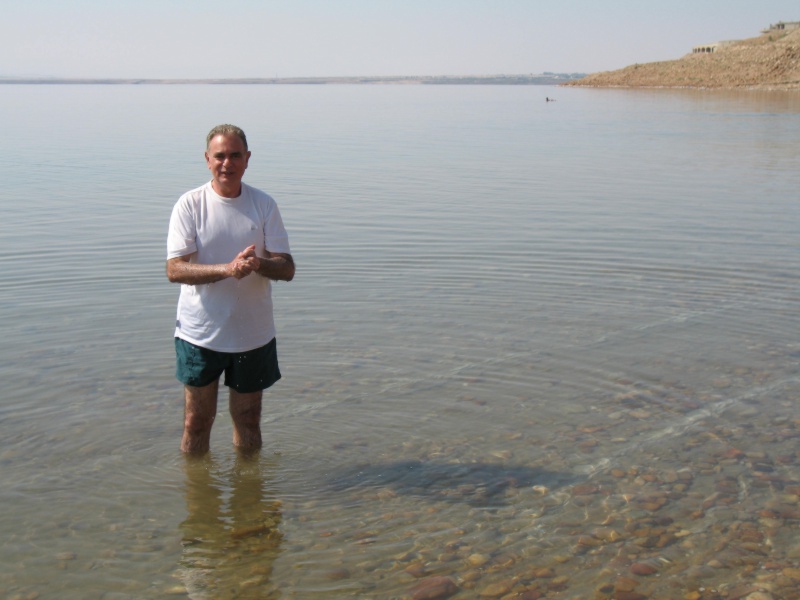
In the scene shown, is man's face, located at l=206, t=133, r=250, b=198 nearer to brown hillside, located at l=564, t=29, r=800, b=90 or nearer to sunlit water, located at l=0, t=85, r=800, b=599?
sunlit water, located at l=0, t=85, r=800, b=599

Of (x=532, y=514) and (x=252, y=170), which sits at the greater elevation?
(x=252, y=170)

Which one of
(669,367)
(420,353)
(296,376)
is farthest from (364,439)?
(669,367)

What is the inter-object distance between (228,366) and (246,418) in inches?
22.4

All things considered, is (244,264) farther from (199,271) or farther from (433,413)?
(433,413)

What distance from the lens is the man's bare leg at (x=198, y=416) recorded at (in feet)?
19.8

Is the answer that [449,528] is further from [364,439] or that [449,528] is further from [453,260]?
[453,260]

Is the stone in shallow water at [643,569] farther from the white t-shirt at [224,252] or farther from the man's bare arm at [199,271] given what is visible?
the man's bare arm at [199,271]

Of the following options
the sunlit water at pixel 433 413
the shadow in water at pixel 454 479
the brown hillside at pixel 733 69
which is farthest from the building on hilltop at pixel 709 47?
the shadow in water at pixel 454 479

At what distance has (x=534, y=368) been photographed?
877 cm

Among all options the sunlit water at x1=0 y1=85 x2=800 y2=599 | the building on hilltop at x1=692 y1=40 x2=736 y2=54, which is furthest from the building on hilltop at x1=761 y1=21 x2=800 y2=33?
the sunlit water at x1=0 y1=85 x2=800 y2=599

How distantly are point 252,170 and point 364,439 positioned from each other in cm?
1764

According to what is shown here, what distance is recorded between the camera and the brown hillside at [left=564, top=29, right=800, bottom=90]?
86500 mm

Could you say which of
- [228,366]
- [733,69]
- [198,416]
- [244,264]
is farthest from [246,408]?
[733,69]

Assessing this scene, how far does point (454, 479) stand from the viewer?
6.54 metres
